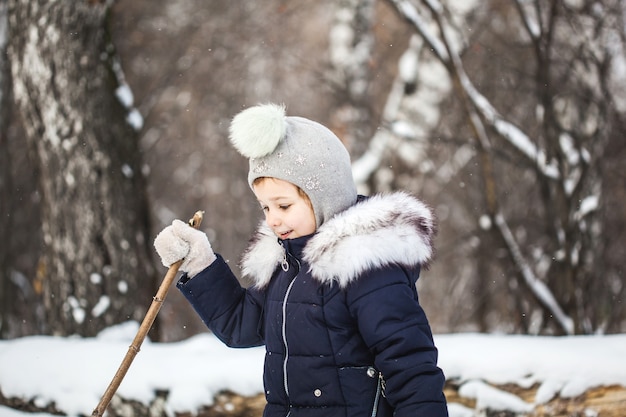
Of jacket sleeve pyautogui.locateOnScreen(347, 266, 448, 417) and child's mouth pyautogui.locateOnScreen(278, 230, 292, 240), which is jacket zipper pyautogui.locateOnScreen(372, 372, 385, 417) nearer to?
jacket sleeve pyautogui.locateOnScreen(347, 266, 448, 417)

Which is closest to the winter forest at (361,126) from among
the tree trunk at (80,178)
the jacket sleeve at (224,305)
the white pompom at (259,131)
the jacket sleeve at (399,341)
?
the tree trunk at (80,178)

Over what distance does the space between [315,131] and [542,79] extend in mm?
4338

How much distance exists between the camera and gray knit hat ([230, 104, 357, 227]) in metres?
2.21

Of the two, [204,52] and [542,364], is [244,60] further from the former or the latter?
[542,364]

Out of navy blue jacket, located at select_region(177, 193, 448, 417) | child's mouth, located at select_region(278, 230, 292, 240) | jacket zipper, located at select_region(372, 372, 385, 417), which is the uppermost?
child's mouth, located at select_region(278, 230, 292, 240)

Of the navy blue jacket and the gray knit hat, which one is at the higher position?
the gray knit hat

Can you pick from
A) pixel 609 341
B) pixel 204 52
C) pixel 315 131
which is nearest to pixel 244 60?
pixel 204 52

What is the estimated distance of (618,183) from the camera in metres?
6.34

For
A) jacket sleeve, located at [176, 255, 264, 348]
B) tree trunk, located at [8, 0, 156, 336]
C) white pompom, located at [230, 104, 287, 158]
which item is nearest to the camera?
white pompom, located at [230, 104, 287, 158]

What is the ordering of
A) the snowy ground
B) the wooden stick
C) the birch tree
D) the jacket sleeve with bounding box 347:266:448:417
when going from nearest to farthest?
1. the jacket sleeve with bounding box 347:266:448:417
2. the wooden stick
3. the snowy ground
4. the birch tree

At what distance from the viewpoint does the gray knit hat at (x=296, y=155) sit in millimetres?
2205

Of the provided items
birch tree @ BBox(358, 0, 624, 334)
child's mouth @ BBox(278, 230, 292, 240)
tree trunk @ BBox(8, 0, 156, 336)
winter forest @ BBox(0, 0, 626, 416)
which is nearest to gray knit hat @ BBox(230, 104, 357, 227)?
child's mouth @ BBox(278, 230, 292, 240)

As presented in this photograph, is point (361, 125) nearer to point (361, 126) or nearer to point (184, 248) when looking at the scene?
point (361, 126)

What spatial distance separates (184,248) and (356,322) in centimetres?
66
